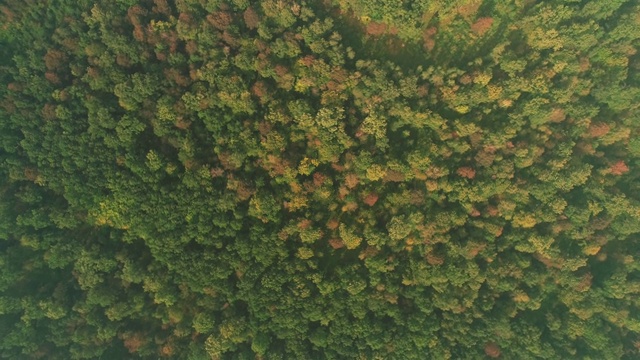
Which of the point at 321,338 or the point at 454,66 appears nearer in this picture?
the point at 321,338

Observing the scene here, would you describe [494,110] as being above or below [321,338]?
above

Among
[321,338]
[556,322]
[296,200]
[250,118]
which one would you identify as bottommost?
[321,338]

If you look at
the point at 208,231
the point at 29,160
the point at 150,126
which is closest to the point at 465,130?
the point at 208,231

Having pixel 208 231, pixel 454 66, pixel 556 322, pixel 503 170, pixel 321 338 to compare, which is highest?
pixel 454 66

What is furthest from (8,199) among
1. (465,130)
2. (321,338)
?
(465,130)

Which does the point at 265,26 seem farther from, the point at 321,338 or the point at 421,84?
the point at 321,338

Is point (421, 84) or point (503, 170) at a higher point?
point (421, 84)

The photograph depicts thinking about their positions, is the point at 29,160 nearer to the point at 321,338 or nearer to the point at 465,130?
the point at 321,338
